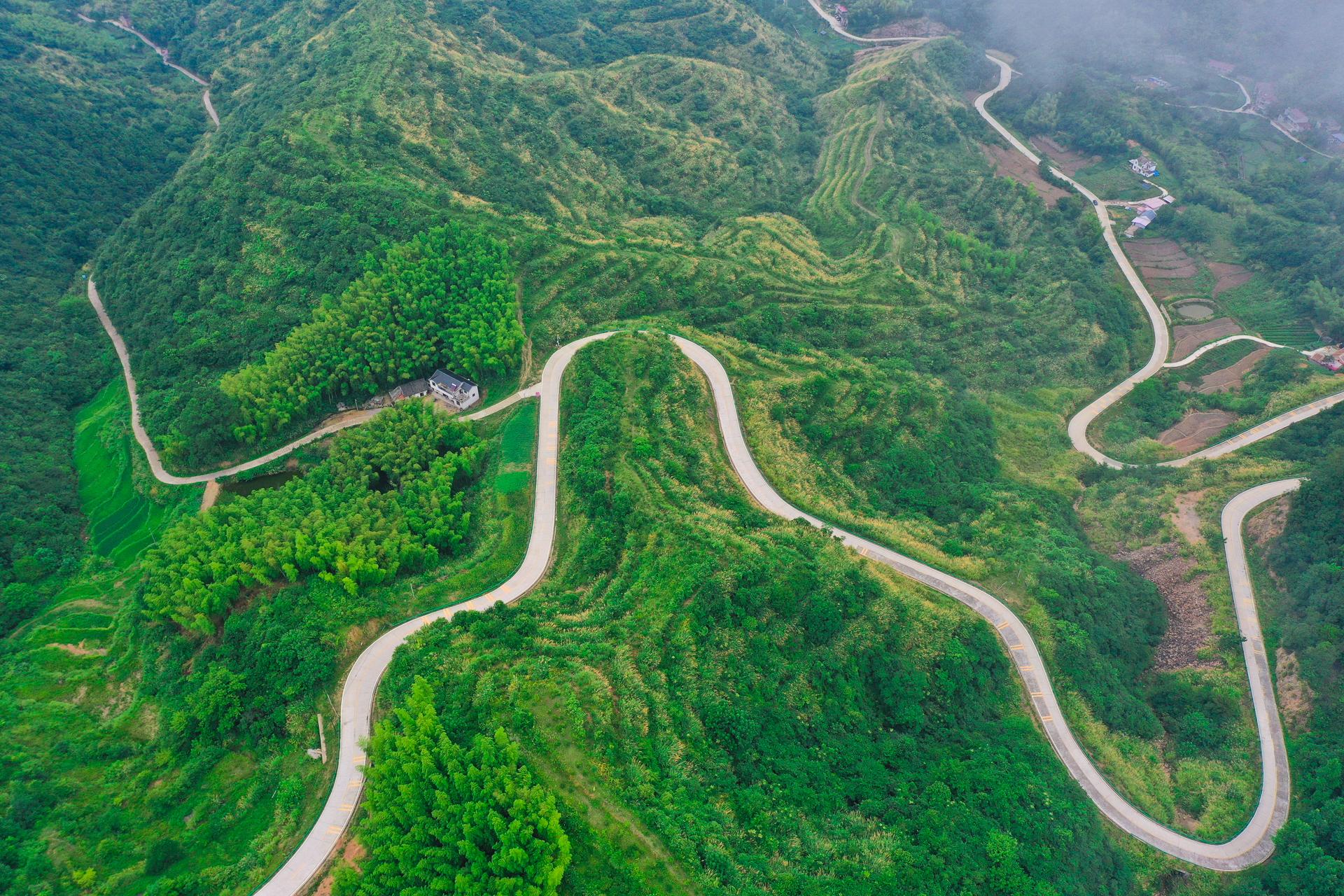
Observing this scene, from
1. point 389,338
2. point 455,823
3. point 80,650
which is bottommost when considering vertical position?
point 80,650

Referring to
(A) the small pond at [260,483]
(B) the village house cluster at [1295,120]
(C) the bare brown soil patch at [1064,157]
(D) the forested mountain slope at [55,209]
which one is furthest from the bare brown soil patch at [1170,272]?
(D) the forested mountain slope at [55,209]

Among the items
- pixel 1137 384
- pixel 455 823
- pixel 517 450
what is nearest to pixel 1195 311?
pixel 1137 384

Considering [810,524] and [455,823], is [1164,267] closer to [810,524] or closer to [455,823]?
[810,524]

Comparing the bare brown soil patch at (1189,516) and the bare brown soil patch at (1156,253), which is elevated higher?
the bare brown soil patch at (1156,253)

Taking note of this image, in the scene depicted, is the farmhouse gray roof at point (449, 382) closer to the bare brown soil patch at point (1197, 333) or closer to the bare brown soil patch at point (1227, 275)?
the bare brown soil patch at point (1197, 333)

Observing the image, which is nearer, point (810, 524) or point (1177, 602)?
point (810, 524)
